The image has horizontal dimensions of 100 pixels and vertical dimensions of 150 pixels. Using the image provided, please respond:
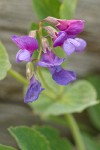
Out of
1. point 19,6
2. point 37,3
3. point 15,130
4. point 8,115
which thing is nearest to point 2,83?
point 8,115

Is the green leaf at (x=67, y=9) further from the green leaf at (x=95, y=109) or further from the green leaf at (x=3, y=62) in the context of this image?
the green leaf at (x=95, y=109)

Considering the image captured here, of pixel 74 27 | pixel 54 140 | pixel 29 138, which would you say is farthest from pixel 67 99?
pixel 74 27

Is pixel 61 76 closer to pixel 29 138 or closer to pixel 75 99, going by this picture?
pixel 29 138

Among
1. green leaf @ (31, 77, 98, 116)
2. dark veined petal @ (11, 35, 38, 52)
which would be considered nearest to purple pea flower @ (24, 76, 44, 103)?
dark veined petal @ (11, 35, 38, 52)

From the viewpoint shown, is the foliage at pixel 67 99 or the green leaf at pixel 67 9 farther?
the foliage at pixel 67 99

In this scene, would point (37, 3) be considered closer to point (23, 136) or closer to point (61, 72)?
point (61, 72)

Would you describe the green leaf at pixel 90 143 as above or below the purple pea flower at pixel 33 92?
below

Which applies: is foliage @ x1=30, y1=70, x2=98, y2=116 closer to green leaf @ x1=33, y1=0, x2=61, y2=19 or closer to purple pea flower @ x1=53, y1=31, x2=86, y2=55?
green leaf @ x1=33, y1=0, x2=61, y2=19

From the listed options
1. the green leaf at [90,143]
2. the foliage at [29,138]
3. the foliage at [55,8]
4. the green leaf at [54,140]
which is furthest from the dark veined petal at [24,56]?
the green leaf at [90,143]
